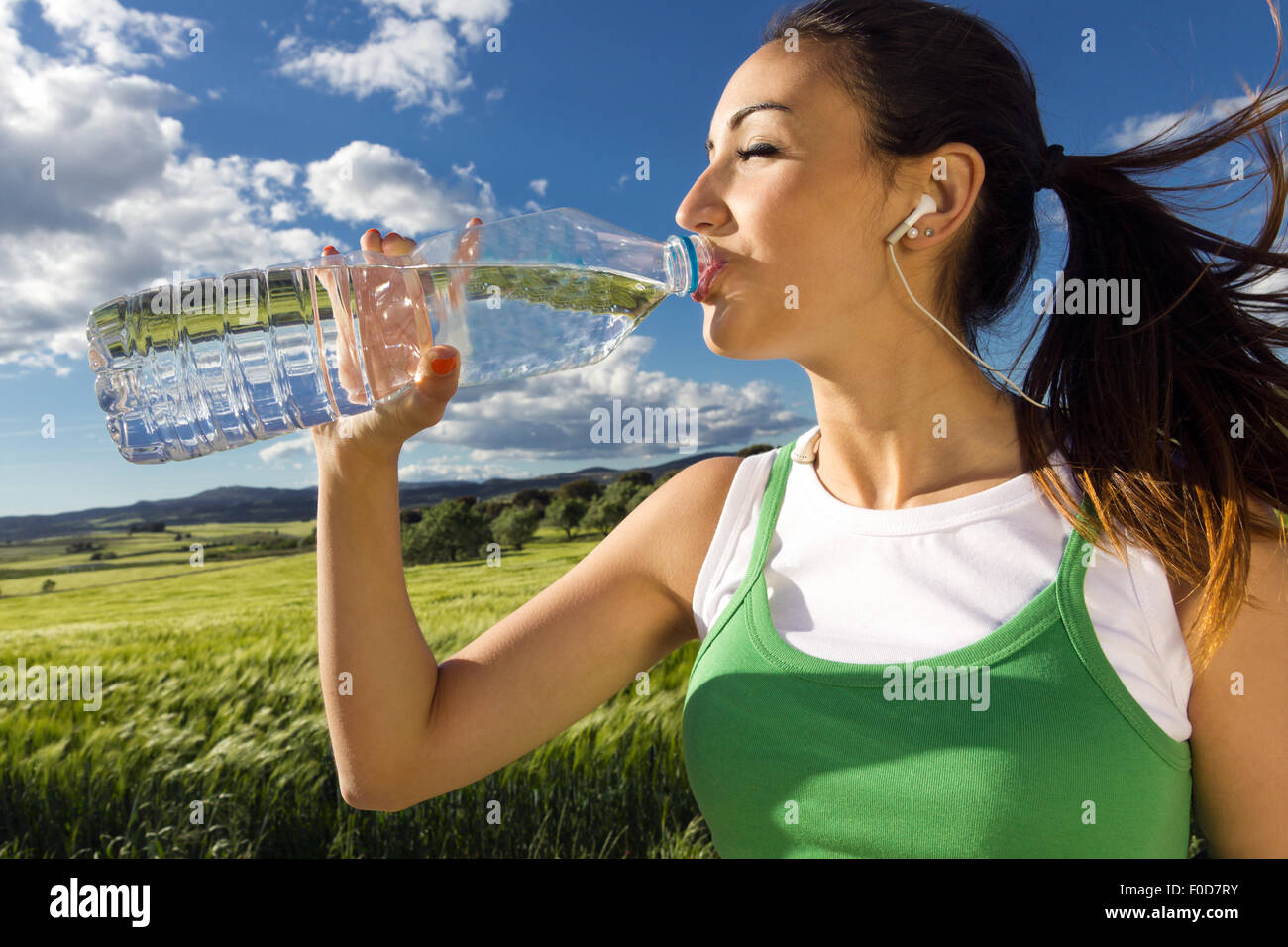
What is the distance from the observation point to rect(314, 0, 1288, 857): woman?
4.60 feet

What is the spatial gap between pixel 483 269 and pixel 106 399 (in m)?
0.94

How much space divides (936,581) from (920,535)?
0.34ft

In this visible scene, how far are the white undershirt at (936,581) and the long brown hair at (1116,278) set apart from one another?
5 centimetres

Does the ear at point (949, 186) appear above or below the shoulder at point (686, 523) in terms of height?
above

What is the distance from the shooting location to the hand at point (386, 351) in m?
1.47

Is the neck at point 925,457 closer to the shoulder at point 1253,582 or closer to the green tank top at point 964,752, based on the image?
the green tank top at point 964,752

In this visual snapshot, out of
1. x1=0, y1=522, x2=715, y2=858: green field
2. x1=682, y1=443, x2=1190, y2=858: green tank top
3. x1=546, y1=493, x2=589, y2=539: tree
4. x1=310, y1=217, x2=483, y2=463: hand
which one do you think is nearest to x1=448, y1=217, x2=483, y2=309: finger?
x1=310, y1=217, x2=483, y2=463: hand

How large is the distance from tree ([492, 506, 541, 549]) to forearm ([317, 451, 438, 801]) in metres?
4.02

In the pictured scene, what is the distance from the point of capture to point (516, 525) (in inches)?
231
